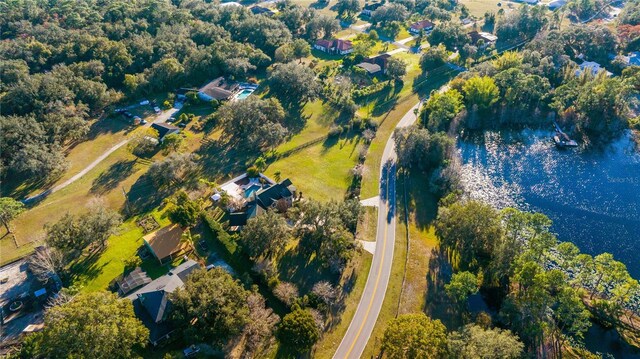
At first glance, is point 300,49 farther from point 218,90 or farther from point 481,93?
point 481,93

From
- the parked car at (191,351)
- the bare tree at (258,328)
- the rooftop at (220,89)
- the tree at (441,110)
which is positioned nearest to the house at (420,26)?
the tree at (441,110)

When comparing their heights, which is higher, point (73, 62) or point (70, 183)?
point (73, 62)

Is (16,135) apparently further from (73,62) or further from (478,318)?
(478,318)

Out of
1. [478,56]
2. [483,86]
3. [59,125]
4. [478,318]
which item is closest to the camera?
[478,318]

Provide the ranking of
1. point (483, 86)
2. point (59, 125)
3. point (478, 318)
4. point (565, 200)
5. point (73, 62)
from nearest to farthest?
point (478, 318), point (565, 200), point (59, 125), point (483, 86), point (73, 62)

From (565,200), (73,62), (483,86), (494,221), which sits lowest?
(565,200)

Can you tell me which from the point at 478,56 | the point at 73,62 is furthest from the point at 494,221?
the point at 73,62

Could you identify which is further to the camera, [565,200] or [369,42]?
[369,42]
